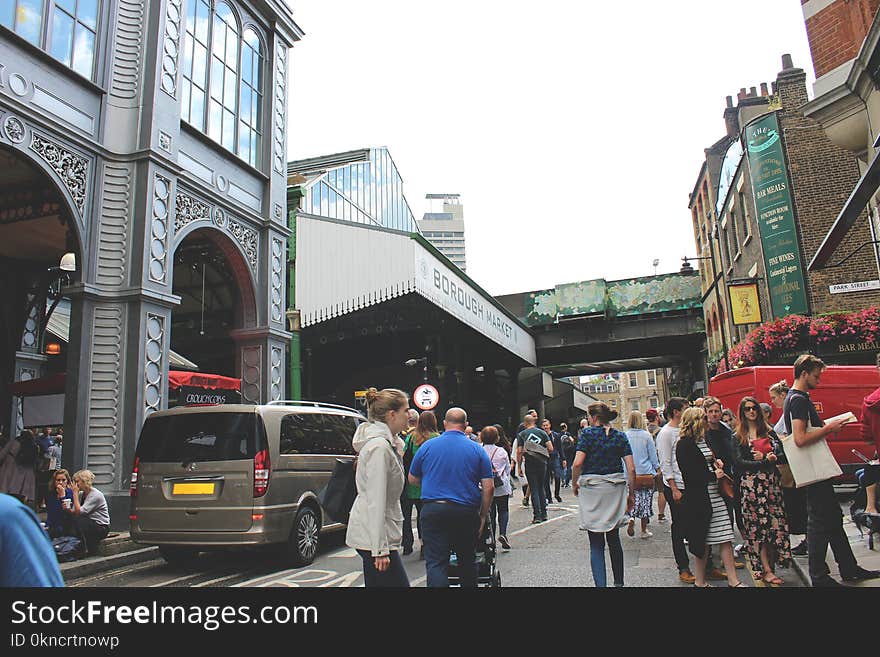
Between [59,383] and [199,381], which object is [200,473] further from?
[59,383]

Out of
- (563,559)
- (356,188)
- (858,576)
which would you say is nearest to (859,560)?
(858,576)

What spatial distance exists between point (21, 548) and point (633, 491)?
524 cm

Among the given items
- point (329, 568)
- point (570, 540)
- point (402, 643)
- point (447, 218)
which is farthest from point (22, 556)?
point (447, 218)

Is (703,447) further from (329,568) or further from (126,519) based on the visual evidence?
(126,519)

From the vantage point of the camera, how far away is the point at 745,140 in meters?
21.2

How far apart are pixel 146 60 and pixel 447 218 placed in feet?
603

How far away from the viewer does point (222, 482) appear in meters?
7.27

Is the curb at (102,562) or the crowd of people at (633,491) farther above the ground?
the crowd of people at (633,491)

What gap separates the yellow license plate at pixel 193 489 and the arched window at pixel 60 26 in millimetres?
7228

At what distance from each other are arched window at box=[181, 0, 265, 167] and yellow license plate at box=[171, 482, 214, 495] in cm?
789

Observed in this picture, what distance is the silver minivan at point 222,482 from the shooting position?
7.19m

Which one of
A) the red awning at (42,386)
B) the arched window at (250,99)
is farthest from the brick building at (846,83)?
the red awning at (42,386)

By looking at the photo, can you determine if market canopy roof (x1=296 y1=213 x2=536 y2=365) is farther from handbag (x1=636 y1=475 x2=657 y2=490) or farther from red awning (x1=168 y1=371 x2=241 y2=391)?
handbag (x1=636 y1=475 x2=657 y2=490)

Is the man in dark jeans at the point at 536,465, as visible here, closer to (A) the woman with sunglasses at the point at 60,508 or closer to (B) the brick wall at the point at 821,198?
(A) the woman with sunglasses at the point at 60,508
